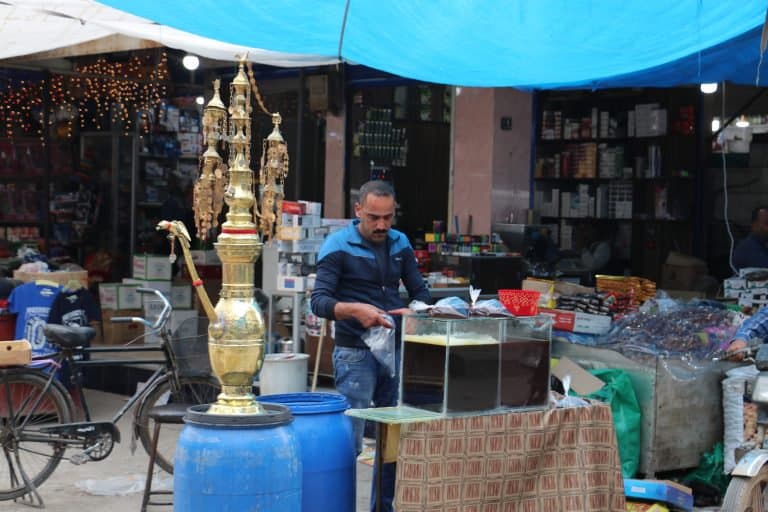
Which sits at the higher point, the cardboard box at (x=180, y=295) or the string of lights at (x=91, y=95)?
the string of lights at (x=91, y=95)

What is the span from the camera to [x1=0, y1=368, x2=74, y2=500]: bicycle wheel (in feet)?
21.8

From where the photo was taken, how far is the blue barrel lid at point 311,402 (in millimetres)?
4691

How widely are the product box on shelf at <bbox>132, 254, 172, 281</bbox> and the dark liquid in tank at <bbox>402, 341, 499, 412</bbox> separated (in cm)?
756

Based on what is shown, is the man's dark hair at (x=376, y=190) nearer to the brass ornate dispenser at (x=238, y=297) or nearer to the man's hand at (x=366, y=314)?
the man's hand at (x=366, y=314)

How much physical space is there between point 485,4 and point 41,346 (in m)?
4.51

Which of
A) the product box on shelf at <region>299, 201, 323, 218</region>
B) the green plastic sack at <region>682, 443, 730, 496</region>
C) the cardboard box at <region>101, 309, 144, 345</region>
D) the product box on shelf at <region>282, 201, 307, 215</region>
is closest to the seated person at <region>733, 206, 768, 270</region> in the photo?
the green plastic sack at <region>682, 443, 730, 496</region>

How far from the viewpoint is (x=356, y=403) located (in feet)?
19.0

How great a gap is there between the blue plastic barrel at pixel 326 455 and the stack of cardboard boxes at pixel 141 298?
7282 mm

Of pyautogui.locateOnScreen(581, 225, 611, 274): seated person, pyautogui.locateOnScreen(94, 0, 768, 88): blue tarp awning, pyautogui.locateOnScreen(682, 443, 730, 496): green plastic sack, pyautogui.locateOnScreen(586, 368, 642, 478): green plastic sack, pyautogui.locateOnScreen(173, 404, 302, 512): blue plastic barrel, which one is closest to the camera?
pyautogui.locateOnScreen(173, 404, 302, 512): blue plastic barrel

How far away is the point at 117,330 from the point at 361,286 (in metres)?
6.43

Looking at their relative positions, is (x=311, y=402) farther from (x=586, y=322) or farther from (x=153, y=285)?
(x=153, y=285)

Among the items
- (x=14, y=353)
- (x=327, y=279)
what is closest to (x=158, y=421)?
(x=14, y=353)

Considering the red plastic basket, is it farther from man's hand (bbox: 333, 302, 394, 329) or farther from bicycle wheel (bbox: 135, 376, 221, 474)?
bicycle wheel (bbox: 135, 376, 221, 474)

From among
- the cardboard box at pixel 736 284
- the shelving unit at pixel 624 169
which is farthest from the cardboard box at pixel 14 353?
the shelving unit at pixel 624 169
